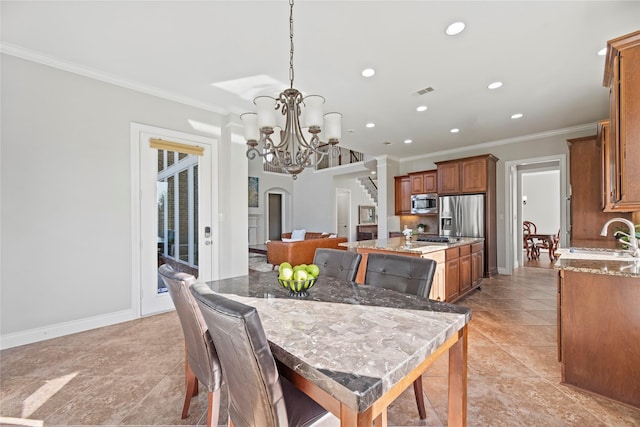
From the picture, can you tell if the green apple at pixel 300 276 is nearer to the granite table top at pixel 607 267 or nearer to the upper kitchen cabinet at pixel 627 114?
the granite table top at pixel 607 267

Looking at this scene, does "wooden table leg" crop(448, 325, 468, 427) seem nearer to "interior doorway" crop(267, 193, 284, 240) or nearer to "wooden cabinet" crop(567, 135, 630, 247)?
"wooden cabinet" crop(567, 135, 630, 247)

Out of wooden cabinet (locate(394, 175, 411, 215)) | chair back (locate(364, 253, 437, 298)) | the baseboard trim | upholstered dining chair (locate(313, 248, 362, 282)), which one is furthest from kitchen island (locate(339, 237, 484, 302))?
the baseboard trim

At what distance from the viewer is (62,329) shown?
2.70m

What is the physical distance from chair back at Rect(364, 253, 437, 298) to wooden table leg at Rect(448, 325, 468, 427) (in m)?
0.42

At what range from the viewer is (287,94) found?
2084 mm

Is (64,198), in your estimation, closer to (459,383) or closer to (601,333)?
(459,383)

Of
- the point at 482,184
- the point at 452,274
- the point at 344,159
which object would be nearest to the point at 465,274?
the point at 452,274

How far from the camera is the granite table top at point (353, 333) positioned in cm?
78

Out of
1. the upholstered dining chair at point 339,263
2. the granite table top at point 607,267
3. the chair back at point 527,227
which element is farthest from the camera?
the chair back at point 527,227

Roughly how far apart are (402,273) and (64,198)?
3321 mm

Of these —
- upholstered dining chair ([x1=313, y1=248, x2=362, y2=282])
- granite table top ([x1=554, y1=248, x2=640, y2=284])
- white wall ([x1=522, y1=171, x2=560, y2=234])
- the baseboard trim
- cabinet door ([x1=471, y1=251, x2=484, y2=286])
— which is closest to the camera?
granite table top ([x1=554, y1=248, x2=640, y2=284])

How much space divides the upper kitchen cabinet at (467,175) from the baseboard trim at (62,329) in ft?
19.0

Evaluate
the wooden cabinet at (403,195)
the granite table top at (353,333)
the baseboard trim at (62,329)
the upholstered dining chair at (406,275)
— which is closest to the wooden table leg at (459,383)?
the granite table top at (353,333)

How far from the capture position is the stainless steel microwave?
6191mm
